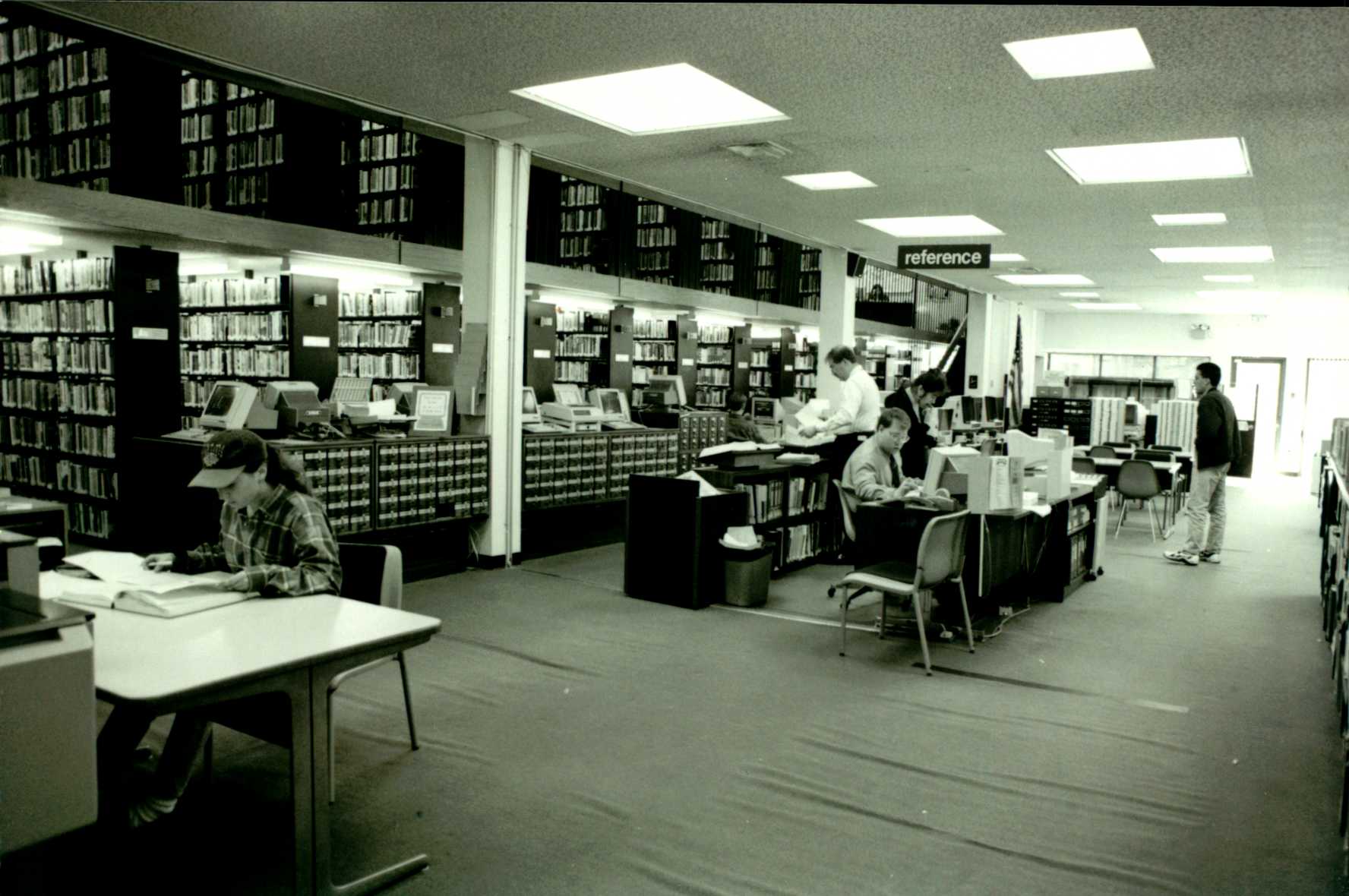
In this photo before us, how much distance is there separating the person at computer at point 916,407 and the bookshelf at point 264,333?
532cm

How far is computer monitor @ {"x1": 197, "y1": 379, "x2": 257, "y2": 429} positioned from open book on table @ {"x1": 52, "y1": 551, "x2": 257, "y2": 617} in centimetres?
270

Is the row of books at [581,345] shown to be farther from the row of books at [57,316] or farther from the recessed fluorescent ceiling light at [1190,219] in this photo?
the recessed fluorescent ceiling light at [1190,219]

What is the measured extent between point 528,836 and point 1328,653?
4865mm

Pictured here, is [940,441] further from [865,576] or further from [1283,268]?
[865,576]

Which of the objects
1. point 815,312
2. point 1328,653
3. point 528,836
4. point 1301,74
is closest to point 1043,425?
point 815,312

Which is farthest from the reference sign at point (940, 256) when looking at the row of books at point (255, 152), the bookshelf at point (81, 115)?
the bookshelf at point (81, 115)

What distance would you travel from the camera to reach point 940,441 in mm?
10516

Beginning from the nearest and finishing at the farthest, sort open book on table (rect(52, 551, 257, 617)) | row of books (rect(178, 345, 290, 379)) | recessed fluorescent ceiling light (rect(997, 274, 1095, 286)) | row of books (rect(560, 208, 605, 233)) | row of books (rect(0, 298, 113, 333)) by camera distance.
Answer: open book on table (rect(52, 551, 257, 617)), row of books (rect(0, 298, 113, 333)), row of books (rect(178, 345, 290, 379)), row of books (rect(560, 208, 605, 233)), recessed fluorescent ceiling light (rect(997, 274, 1095, 286))

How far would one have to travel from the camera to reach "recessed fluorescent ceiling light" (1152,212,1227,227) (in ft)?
27.1

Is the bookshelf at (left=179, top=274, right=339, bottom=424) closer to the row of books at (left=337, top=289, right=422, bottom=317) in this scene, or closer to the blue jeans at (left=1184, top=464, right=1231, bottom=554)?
the row of books at (left=337, top=289, right=422, bottom=317)

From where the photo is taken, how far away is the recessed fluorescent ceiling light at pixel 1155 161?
20.1ft

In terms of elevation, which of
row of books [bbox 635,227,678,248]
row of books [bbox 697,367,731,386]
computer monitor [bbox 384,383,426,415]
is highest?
row of books [bbox 635,227,678,248]

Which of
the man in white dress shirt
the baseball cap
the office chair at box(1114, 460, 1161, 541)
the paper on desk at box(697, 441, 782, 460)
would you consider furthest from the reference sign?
the baseball cap

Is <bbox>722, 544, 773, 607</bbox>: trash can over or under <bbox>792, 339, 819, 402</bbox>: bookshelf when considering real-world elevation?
under
